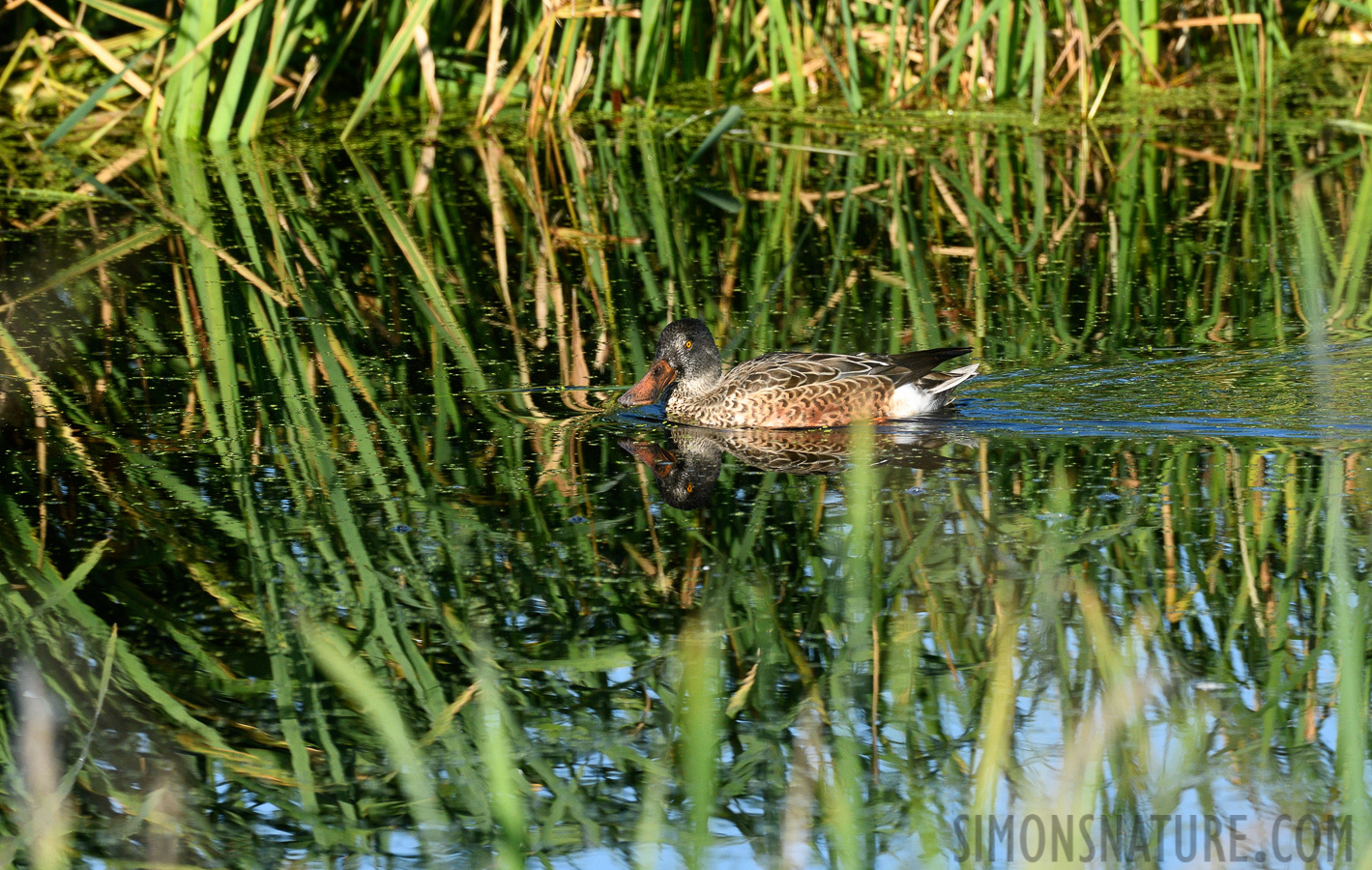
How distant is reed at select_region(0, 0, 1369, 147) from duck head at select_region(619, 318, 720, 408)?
12.0 feet

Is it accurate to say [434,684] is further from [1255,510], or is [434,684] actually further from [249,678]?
[1255,510]

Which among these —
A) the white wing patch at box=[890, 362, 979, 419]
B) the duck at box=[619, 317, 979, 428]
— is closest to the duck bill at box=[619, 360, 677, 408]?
the duck at box=[619, 317, 979, 428]

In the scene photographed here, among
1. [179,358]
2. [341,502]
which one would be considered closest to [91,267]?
[179,358]

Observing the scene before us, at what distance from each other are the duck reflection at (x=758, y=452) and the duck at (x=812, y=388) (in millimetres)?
56

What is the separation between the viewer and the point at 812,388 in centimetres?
563

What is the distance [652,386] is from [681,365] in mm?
139

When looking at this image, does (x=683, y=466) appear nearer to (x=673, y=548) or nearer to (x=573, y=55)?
(x=673, y=548)

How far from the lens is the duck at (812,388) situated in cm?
559

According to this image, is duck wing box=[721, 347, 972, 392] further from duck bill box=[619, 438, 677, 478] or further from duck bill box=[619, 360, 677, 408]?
duck bill box=[619, 438, 677, 478]

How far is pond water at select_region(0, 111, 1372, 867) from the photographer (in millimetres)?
3174

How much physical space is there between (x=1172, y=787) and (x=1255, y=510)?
157 centimetres

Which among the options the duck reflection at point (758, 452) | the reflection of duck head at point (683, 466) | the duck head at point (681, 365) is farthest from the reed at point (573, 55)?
the reflection of duck head at point (683, 466)

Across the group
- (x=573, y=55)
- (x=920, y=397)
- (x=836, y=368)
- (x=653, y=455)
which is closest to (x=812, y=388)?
(x=836, y=368)

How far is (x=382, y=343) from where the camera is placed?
6.38 m
